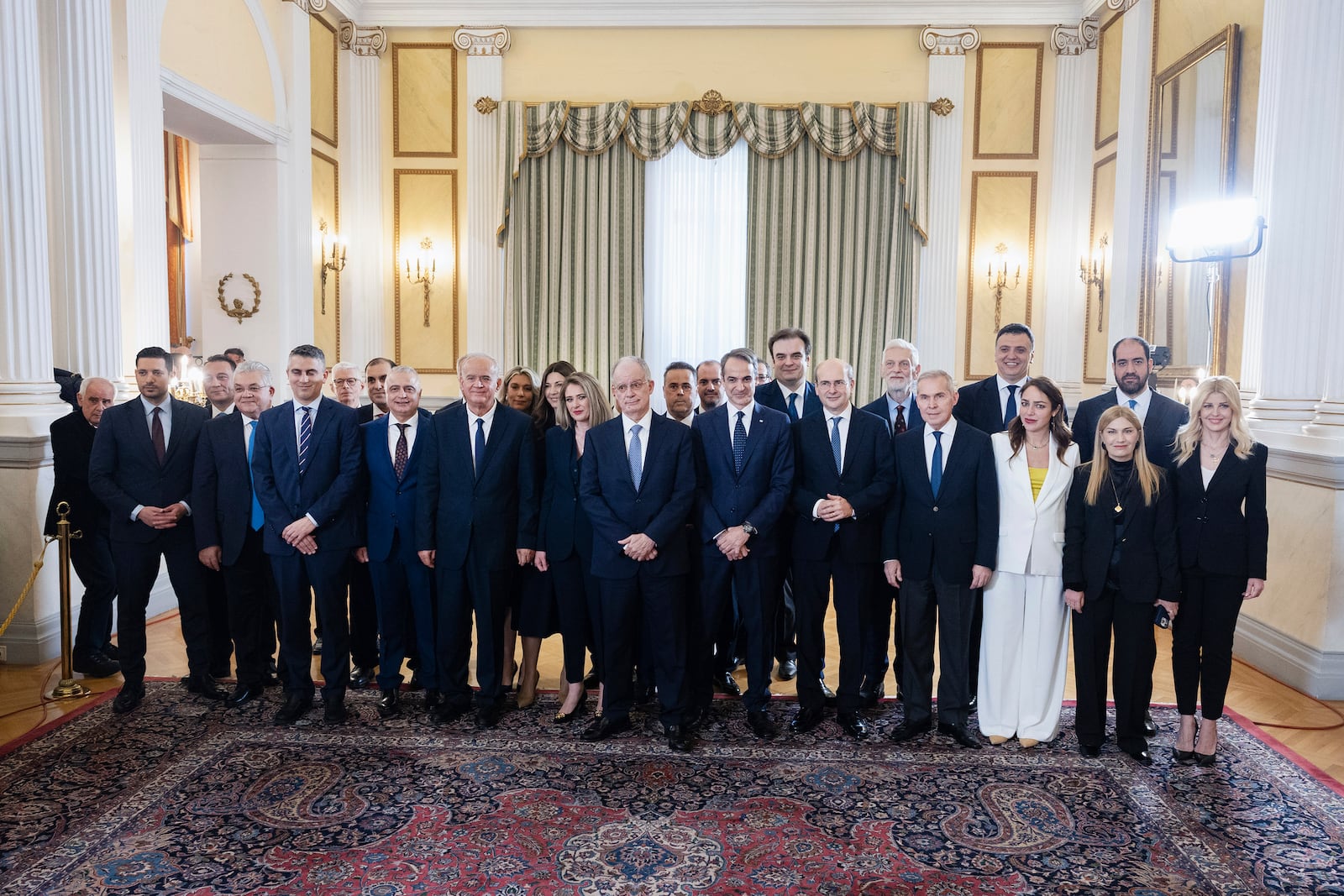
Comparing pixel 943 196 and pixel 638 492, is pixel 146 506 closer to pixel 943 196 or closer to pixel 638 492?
pixel 638 492

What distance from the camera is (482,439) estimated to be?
4.23 meters

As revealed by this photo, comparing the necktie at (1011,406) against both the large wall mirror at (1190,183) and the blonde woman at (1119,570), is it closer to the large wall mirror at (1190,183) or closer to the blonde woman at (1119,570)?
the blonde woman at (1119,570)

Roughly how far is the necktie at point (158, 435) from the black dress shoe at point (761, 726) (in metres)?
2.94

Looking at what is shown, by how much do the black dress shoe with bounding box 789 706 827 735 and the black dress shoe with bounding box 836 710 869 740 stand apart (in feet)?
0.33

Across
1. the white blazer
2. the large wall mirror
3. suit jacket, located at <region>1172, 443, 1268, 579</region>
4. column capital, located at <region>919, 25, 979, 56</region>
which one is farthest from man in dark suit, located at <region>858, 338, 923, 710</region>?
column capital, located at <region>919, 25, 979, 56</region>

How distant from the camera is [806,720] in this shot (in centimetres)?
428

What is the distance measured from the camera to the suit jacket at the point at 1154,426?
4.48 metres

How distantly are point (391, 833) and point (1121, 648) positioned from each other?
9.56 feet

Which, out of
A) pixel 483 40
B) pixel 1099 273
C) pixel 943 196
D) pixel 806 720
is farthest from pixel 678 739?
pixel 483 40

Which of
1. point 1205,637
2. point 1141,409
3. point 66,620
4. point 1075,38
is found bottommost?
point 66,620

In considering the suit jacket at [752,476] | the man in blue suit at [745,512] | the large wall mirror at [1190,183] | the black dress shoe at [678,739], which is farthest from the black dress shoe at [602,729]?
the large wall mirror at [1190,183]

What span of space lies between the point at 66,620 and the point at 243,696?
948 mm

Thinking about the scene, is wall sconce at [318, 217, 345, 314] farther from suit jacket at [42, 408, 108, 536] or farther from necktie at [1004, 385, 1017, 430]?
necktie at [1004, 385, 1017, 430]

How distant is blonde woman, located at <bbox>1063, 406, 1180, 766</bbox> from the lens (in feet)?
12.7
